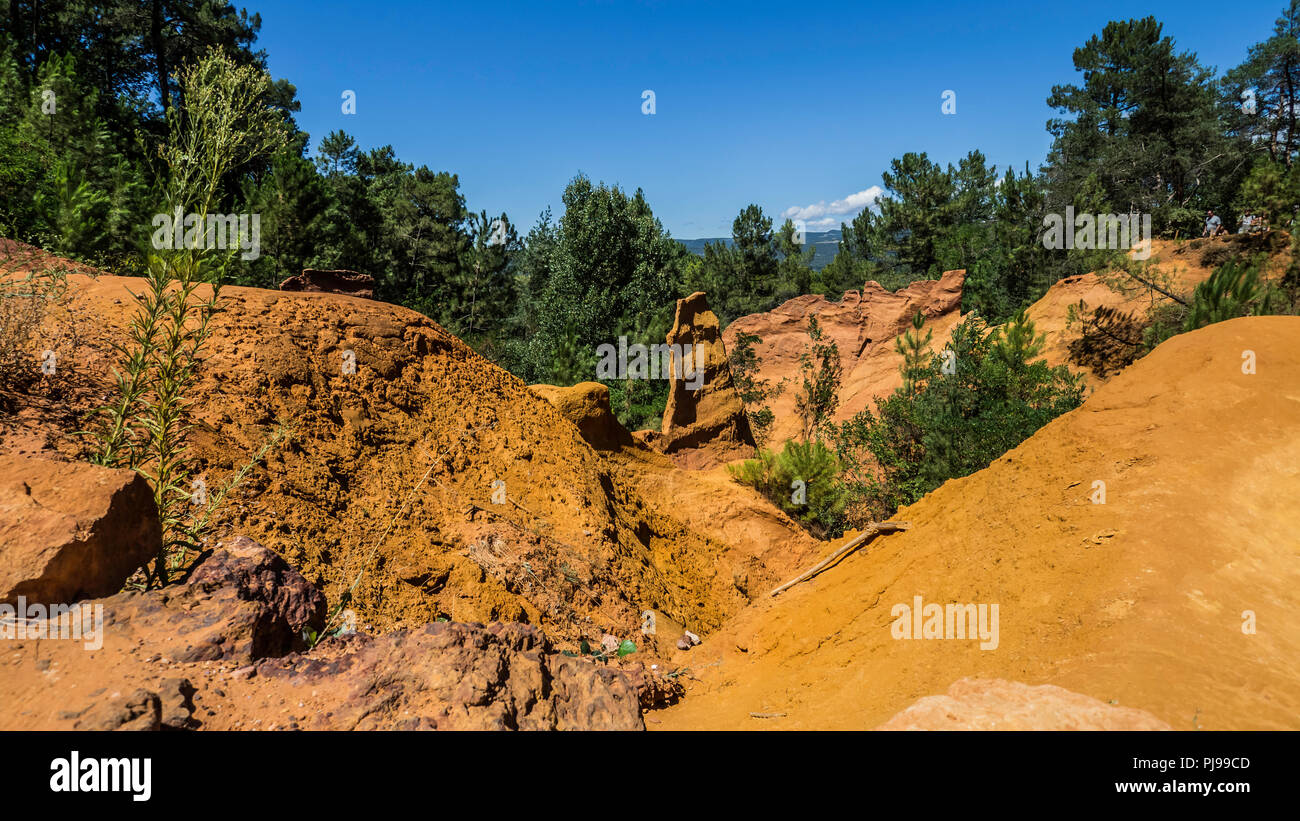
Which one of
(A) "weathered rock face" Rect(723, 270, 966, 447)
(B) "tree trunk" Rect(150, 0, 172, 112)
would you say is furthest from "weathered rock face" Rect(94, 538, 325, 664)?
(B) "tree trunk" Rect(150, 0, 172, 112)

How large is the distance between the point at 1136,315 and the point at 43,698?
24400 mm

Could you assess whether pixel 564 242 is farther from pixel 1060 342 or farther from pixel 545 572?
pixel 545 572

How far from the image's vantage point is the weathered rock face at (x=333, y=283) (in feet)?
28.8

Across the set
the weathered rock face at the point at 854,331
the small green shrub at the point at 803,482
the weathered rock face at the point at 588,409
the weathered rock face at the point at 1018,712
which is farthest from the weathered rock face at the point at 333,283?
the weathered rock face at the point at 854,331

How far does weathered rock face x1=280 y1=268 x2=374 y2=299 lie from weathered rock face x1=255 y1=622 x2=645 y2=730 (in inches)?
279

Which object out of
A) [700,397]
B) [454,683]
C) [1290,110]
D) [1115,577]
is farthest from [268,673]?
[1290,110]

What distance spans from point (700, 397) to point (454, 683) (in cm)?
1464

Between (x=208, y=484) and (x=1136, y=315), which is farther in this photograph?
(x=1136, y=315)

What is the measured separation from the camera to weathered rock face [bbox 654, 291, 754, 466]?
16.9 meters

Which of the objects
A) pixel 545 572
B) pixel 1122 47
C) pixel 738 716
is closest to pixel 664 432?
pixel 545 572

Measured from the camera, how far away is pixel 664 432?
17.2 m

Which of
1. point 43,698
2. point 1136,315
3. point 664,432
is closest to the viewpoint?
point 43,698

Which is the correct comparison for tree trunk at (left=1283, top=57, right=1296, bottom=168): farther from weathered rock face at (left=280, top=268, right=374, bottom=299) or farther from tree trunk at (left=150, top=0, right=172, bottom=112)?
tree trunk at (left=150, top=0, right=172, bottom=112)
